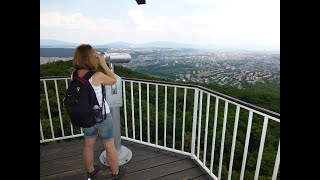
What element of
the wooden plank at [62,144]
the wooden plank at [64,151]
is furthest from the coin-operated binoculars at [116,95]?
the wooden plank at [62,144]

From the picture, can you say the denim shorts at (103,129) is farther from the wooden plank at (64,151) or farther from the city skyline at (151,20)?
the wooden plank at (64,151)

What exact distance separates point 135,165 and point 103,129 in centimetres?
95

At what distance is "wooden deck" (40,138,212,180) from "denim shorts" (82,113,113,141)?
0.67 meters

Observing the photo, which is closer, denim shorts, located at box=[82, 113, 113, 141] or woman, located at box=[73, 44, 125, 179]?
woman, located at box=[73, 44, 125, 179]

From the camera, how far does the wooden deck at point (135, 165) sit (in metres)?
2.60

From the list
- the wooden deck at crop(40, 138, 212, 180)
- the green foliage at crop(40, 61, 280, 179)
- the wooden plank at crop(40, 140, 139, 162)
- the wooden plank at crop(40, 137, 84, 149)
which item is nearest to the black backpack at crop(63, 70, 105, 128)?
the green foliage at crop(40, 61, 280, 179)

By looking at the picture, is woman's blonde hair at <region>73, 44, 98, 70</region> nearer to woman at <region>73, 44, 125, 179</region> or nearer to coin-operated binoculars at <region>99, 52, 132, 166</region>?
woman at <region>73, 44, 125, 179</region>

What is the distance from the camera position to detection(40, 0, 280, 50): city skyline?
97.4 inches

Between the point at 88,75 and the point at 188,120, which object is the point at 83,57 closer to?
the point at 88,75

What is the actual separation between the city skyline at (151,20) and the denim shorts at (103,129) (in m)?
0.93
